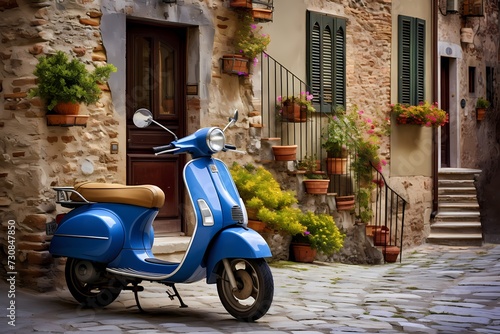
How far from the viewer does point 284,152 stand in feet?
33.3

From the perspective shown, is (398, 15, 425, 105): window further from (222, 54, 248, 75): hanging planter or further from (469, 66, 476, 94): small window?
(222, 54, 248, 75): hanging planter

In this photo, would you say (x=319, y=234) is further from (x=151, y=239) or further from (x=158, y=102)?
(x=151, y=239)

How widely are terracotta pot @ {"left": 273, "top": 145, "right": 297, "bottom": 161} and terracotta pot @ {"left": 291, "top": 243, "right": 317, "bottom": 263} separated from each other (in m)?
1.01

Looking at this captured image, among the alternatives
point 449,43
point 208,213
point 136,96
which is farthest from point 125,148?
point 449,43

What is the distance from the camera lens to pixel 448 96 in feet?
52.3

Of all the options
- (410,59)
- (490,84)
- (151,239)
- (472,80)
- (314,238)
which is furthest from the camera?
(490,84)

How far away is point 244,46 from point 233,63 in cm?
32

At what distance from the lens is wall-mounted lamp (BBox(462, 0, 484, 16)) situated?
1586 cm

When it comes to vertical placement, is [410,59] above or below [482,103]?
above

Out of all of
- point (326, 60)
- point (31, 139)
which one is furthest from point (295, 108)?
point (31, 139)

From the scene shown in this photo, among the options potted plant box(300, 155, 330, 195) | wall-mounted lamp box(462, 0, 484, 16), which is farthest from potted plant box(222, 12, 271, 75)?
wall-mounted lamp box(462, 0, 484, 16)

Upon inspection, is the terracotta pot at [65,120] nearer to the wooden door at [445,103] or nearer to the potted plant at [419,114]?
the potted plant at [419,114]

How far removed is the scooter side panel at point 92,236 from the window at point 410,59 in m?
7.80

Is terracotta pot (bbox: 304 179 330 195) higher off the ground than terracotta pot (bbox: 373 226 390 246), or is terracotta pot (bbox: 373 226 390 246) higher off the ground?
terracotta pot (bbox: 304 179 330 195)
